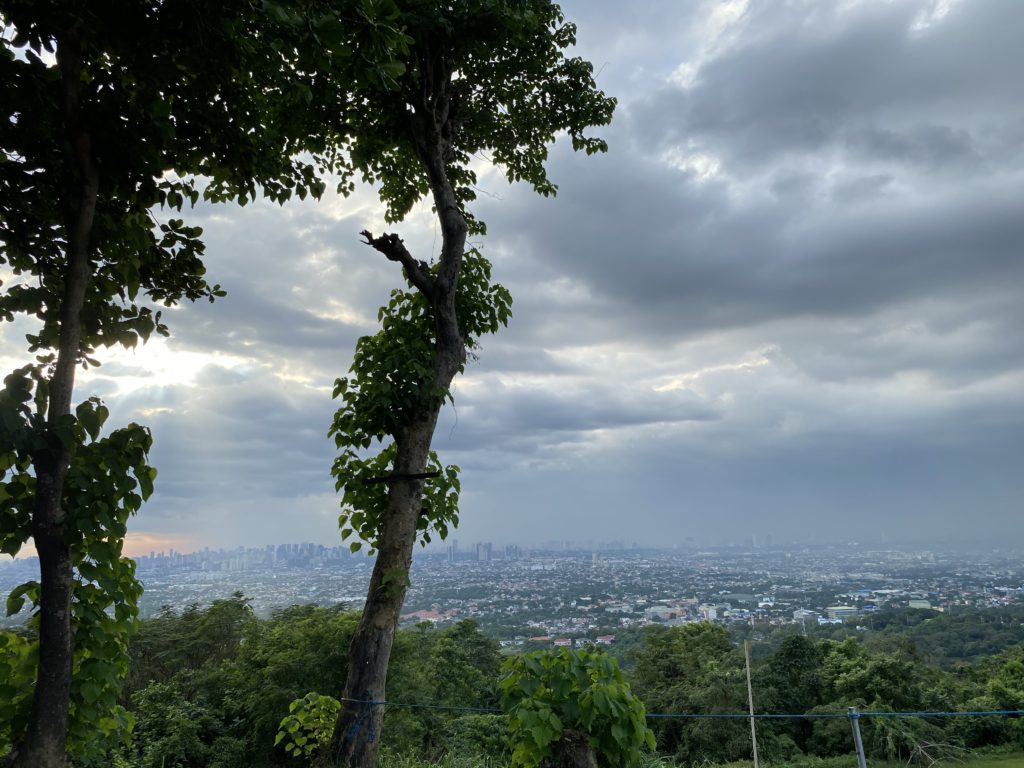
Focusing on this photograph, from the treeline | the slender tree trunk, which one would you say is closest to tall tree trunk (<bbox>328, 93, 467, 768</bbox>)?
the slender tree trunk

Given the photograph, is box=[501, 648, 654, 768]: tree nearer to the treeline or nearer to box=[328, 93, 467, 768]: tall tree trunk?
box=[328, 93, 467, 768]: tall tree trunk

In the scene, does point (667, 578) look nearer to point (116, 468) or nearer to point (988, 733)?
point (988, 733)

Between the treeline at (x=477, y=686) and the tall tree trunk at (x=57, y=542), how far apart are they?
10969mm

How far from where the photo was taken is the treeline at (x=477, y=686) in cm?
1534

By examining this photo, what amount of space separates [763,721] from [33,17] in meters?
28.0

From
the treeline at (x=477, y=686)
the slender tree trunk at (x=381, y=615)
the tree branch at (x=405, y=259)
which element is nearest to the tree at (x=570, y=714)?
the slender tree trunk at (x=381, y=615)

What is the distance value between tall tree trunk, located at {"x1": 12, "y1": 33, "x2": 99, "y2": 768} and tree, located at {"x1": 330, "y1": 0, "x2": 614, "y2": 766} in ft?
7.35

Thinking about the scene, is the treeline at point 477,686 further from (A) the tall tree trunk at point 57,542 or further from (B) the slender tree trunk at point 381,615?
(A) the tall tree trunk at point 57,542

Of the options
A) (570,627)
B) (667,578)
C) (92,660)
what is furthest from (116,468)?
(667,578)

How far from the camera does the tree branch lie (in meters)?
5.25

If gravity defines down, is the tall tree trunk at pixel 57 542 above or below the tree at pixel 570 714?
above

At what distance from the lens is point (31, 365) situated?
8.91 feet

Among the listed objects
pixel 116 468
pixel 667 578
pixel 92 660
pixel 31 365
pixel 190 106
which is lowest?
pixel 667 578

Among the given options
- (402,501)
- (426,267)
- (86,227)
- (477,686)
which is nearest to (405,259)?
(426,267)
